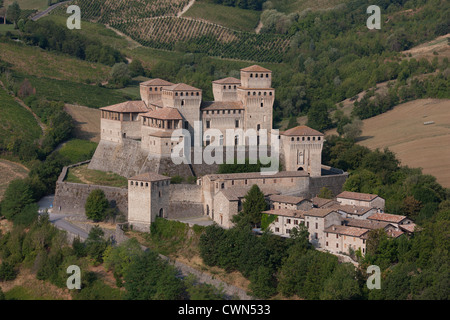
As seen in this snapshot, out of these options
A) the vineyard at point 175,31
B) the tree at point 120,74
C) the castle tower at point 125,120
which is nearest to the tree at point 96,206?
the castle tower at point 125,120

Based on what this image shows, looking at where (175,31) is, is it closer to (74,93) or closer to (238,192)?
(74,93)

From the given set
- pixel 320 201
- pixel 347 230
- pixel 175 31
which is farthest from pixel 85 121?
pixel 175 31

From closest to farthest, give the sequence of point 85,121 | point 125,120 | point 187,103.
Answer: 1. point 187,103
2. point 125,120
3. point 85,121

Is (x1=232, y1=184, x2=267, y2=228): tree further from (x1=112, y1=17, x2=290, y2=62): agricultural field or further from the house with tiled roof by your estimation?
(x1=112, y1=17, x2=290, y2=62): agricultural field

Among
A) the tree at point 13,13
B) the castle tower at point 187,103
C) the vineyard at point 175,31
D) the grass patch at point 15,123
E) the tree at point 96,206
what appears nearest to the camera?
the tree at point 96,206

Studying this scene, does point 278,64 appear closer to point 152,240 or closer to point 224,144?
point 224,144

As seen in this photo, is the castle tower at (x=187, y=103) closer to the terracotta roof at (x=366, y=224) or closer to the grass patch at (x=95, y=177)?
the grass patch at (x=95, y=177)
